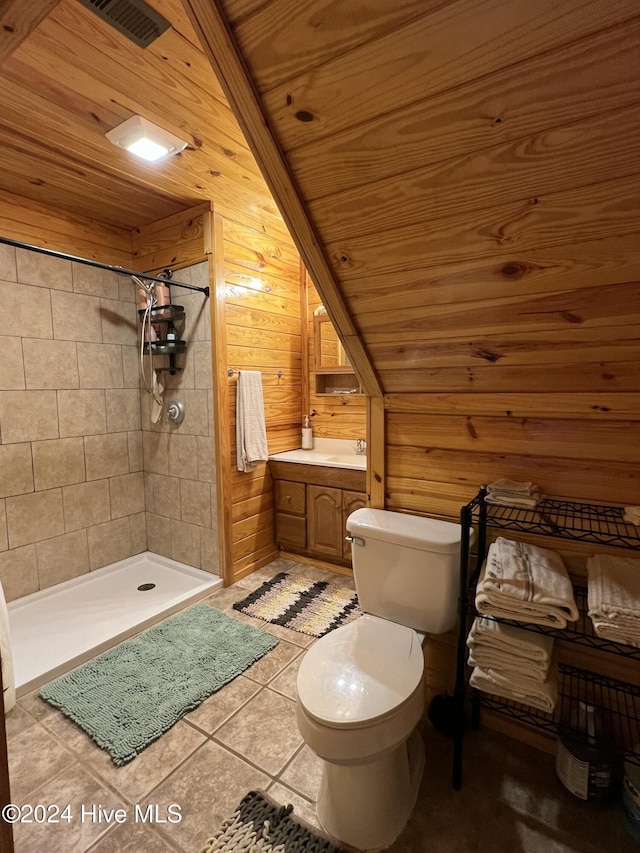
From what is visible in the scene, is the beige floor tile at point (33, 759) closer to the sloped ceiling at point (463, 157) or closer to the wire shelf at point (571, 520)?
the wire shelf at point (571, 520)

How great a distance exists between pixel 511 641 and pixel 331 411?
219 cm

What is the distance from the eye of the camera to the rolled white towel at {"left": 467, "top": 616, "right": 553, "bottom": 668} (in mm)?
1146

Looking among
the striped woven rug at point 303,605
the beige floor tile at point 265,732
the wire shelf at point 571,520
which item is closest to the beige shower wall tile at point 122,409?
the striped woven rug at point 303,605

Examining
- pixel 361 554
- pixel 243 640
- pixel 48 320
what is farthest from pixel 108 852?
pixel 48 320

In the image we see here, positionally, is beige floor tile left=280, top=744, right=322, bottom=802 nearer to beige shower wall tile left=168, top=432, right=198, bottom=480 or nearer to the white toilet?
the white toilet

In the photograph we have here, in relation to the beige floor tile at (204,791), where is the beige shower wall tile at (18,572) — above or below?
above

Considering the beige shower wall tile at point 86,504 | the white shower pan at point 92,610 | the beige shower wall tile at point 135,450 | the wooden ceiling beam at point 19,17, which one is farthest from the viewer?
the beige shower wall tile at point 135,450

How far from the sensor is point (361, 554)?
1599mm

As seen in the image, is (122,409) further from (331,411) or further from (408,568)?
(408,568)

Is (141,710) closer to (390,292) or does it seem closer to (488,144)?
(390,292)

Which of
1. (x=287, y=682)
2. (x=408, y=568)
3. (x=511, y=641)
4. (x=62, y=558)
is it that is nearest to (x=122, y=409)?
(x=62, y=558)

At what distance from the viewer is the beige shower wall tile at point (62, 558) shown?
2.46 metres

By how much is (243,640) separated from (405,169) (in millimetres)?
2156

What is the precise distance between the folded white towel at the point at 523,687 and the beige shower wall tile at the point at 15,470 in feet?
8.30
